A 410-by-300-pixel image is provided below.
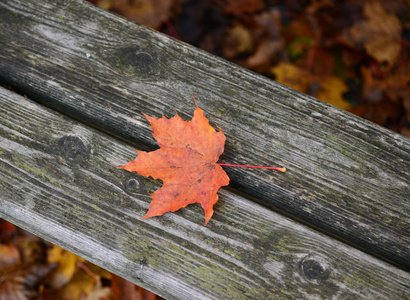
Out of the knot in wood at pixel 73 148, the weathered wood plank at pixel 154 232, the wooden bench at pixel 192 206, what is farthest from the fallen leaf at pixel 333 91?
the knot in wood at pixel 73 148

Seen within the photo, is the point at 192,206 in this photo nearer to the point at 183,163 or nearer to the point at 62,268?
the point at 183,163

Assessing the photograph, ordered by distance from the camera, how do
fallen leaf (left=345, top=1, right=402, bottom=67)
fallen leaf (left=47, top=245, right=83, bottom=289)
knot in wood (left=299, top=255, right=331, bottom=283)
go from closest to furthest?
knot in wood (left=299, top=255, right=331, bottom=283), fallen leaf (left=47, top=245, right=83, bottom=289), fallen leaf (left=345, top=1, right=402, bottom=67)

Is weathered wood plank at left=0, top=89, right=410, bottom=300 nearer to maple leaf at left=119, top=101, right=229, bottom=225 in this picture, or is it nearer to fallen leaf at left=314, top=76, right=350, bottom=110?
maple leaf at left=119, top=101, right=229, bottom=225

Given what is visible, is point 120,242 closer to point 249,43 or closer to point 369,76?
point 249,43

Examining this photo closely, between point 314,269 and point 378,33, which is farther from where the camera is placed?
point 378,33

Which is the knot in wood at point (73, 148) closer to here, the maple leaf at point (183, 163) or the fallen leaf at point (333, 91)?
the maple leaf at point (183, 163)

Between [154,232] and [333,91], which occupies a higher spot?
[333,91]

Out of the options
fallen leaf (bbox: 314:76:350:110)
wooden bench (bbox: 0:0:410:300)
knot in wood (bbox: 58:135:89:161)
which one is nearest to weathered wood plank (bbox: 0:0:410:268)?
wooden bench (bbox: 0:0:410:300)

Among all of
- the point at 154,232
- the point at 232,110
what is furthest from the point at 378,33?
the point at 154,232
